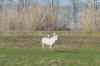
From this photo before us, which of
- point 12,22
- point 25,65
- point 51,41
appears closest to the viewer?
point 25,65

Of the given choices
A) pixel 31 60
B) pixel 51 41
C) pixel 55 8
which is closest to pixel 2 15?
pixel 55 8

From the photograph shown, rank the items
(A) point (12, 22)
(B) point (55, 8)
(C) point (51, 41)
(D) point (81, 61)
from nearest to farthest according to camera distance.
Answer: (D) point (81, 61) → (C) point (51, 41) → (A) point (12, 22) → (B) point (55, 8)

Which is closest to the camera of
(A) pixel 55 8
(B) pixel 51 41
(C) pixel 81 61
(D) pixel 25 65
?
(D) pixel 25 65

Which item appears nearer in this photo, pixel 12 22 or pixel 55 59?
pixel 55 59

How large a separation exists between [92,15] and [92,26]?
65.4 inches

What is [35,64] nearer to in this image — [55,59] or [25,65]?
[25,65]

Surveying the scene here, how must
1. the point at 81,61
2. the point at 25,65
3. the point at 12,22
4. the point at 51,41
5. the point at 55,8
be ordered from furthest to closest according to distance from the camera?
the point at 55,8, the point at 12,22, the point at 51,41, the point at 81,61, the point at 25,65

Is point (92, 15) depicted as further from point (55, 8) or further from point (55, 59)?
point (55, 59)

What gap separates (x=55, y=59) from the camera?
12891 mm

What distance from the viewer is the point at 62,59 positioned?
12906 mm

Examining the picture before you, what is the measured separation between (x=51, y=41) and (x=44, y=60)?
11.9ft

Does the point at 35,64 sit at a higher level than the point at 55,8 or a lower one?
lower

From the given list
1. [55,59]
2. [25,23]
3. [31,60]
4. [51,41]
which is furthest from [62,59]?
[25,23]

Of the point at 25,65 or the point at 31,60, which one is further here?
the point at 31,60
